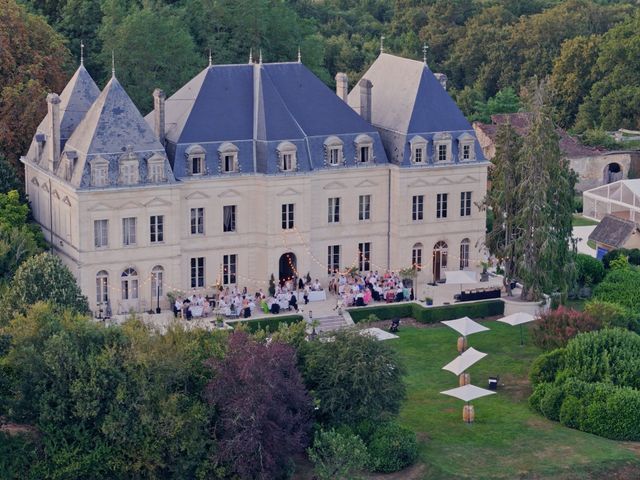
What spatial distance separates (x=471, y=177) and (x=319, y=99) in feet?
26.3

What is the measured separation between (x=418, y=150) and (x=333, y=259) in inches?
250

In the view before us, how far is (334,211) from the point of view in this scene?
3024 inches

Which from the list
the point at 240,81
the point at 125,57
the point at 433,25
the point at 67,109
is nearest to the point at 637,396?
the point at 240,81

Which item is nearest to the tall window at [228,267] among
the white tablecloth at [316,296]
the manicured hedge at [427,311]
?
the white tablecloth at [316,296]

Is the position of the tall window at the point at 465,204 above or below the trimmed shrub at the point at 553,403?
above

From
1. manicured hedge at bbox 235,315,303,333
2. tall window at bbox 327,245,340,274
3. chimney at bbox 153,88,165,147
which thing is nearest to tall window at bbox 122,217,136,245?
chimney at bbox 153,88,165,147

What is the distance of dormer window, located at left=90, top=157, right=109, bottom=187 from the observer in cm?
Answer: 7125

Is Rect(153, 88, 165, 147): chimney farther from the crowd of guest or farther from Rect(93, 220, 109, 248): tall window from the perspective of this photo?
the crowd of guest

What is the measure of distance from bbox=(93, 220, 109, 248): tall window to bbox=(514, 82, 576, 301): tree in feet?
59.4

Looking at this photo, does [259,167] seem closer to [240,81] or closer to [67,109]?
[240,81]

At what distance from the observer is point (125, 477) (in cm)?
5803

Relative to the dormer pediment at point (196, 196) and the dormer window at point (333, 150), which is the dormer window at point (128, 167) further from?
the dormer window at point (333, 150)

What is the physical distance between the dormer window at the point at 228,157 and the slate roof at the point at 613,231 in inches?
874

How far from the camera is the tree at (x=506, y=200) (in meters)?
75.5
